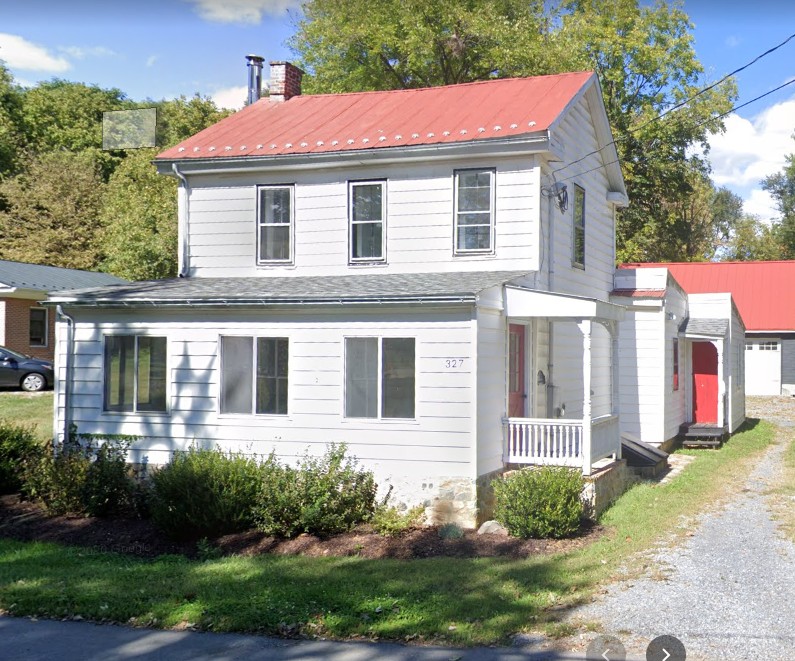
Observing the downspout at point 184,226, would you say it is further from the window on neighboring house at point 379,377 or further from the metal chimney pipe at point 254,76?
the window on neighboring house at point 379,377

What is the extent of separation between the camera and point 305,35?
3488 centimetres

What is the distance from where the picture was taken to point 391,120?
1741 cm

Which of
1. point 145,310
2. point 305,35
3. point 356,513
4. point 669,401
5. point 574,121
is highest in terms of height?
point 305,35

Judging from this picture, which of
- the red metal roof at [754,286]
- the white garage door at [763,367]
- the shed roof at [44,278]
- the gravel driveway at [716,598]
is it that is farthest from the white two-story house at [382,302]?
the white garage door at [763,367]

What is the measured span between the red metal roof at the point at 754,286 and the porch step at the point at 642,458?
68.8 ft

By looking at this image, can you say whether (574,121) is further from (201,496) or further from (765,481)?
(201,496)

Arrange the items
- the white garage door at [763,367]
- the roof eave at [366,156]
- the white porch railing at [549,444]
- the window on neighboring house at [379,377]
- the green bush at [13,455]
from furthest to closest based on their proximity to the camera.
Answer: the white garage door at [763,367]
the roof eave at [366,156]
the green bush at [13,455]
the white porch railing at [549,444]
the window on neighboring house at [379,377]

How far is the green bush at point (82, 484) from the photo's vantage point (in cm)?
1365

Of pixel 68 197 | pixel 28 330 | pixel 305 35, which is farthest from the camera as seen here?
pixel 68 197

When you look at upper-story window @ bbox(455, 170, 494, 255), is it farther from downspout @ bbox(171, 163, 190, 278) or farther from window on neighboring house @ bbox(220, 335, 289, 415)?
downspout @ bbox(171, 163, 190, 278)

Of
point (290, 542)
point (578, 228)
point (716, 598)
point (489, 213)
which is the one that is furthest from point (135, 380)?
point (716, 598)

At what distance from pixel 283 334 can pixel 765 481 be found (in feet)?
28.7

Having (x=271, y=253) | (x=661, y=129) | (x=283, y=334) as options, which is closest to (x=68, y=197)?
(x=661, y=129)

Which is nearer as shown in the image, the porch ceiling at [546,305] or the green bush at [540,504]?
the green bush at [540,504]
